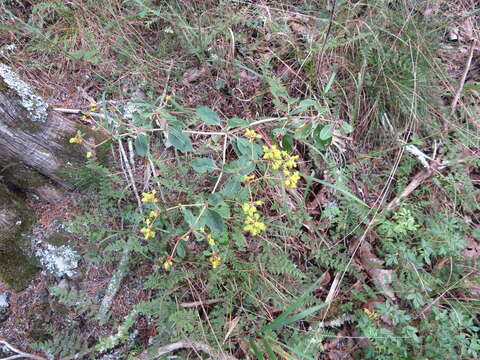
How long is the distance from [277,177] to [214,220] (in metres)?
0.46

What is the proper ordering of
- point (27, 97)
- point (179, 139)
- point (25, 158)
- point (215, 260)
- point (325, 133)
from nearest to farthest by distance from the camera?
point (179, 139) < point (325, 133) < point (215, 260) < point (27, 97) < point (25, 158)

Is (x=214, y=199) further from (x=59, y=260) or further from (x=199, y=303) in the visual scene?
(x=59, y=260)

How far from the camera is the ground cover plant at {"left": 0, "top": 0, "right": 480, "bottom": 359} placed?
6.46ft

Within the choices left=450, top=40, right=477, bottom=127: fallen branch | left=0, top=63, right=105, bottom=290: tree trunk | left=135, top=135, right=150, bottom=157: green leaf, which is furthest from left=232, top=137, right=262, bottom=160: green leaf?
left=450, top=40, right=477, bottom=127: fallen branch

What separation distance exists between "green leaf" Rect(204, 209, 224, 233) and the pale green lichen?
48.5 inches

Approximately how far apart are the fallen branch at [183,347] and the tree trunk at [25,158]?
2.89ft

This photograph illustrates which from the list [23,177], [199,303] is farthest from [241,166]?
[23,177]

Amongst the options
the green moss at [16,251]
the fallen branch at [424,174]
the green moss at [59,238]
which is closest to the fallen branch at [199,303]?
the green moss at [59,238]

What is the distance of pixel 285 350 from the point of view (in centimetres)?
199

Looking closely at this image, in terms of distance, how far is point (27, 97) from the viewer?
1879 millimetres

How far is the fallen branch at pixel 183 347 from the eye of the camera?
1.86 m

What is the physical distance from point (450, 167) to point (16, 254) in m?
3.05

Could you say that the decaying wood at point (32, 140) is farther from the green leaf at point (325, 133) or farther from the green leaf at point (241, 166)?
the green leaf at point (325, 133)

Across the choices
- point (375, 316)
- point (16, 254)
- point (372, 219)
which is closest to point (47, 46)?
point (16, 254)
